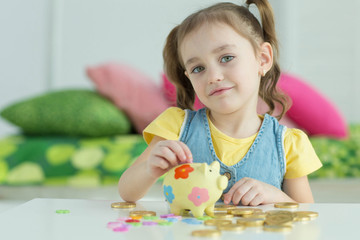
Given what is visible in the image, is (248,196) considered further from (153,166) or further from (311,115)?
(311,115)

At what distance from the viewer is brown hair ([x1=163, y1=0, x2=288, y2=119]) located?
1025 mm

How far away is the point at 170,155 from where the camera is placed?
2.59 ft

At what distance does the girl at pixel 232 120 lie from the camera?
Answer: 970 mm

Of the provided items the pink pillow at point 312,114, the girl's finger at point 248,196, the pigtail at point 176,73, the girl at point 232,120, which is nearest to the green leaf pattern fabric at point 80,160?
the pink pillow at point 312,114

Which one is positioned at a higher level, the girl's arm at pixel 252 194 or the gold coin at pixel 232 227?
the girl's arm at pixel 252 194

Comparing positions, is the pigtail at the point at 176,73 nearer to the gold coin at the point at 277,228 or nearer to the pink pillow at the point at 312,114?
the gold coin at the point at 277,228

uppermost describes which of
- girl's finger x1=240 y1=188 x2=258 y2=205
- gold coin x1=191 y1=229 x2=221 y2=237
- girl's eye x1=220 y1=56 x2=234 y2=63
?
girl's eye x1=220 y1=56 x2=234 y2=63

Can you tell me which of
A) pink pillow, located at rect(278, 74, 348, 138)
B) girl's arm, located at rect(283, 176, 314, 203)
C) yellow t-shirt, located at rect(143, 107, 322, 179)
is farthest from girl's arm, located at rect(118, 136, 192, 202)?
pink pillow, located at rect(278, 74, 348, 138)

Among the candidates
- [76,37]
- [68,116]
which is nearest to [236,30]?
[68,116]

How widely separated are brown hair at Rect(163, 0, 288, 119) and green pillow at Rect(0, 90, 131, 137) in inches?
33.4

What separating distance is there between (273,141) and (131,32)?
2475 millimetres

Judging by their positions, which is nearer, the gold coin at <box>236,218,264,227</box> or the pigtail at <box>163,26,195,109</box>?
the gold coin at <box>236,218,264,227</box>

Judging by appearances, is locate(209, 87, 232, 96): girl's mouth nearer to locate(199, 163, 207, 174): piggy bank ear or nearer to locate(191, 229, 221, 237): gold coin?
locate(199, 163, 207, 174): piggy bank ear

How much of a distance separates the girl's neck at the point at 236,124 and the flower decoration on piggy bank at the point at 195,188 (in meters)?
0.32
